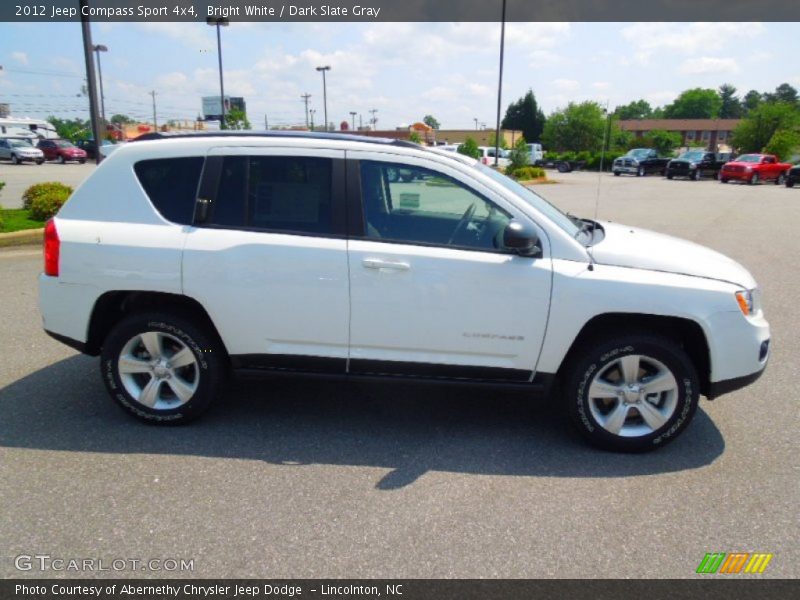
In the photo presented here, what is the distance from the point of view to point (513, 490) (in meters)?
3.30

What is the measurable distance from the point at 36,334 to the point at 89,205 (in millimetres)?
2521

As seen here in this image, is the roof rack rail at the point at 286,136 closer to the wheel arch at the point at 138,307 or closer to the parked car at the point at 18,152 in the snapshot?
the wheel arch at the point at 138,307

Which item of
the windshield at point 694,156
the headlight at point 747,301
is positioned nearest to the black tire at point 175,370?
the headlight at point 747,301

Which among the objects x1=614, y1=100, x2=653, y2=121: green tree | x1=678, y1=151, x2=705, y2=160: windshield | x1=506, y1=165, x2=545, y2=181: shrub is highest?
x1=614, y1=100, x2=653, y2=121: green tree

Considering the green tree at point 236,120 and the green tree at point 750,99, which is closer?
the green tree at point 236,120

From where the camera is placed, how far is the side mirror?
3400mm

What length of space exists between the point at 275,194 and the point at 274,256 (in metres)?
0.43

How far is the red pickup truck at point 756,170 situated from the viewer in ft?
113

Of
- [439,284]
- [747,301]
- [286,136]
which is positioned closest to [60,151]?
[286,136]

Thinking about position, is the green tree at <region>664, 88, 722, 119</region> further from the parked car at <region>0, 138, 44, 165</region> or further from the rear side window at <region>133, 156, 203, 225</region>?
the rear side window at <region>133, 156, 203, 225</region>

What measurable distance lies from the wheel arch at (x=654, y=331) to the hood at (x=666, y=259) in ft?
1.01

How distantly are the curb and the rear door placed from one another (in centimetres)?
760

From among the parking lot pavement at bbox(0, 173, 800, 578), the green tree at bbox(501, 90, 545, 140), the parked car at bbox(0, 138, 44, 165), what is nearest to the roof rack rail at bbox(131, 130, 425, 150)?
the parking lot pavement at bbox(0, 173, 800, 578)
